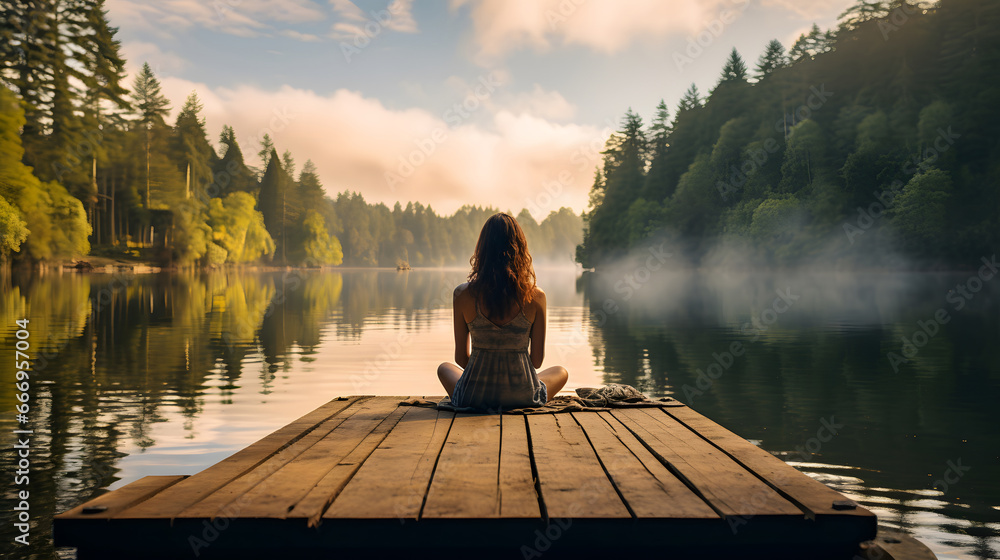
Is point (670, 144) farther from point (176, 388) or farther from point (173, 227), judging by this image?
point (176, 388)

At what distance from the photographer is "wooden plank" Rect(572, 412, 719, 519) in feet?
12.1

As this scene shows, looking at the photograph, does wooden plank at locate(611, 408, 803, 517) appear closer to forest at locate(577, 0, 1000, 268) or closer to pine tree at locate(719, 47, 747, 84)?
forest at locate(577, 0, 1000, 268)

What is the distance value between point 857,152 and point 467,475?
6809 centimetres

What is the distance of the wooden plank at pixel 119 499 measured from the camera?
363cm

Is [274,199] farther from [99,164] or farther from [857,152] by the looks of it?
[857,152]

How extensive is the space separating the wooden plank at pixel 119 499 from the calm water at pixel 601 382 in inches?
45.7

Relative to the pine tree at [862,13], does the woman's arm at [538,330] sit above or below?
below

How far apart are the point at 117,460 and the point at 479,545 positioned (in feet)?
16.7

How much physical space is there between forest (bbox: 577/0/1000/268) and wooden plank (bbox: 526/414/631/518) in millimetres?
61087

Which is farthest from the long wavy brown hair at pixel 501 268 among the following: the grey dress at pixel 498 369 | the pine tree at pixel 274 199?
the pine tree at pixel 274 199

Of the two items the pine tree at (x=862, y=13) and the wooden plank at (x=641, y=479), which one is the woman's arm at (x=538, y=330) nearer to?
the wooden plank at (x=641, y=479)

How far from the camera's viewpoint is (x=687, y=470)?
4.45 m

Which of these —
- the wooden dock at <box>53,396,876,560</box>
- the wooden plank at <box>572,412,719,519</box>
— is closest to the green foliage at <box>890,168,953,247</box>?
the wooden plank at <box>572,412,719,519</box>

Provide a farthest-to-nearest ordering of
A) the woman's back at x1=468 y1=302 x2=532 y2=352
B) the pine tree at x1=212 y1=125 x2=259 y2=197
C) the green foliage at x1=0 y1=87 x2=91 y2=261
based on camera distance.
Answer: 1. the pine tree at x1=212 y1=125 x2=259 y2=197
2. the green foliage at x1=0 y1=87 x2=91 y2=261
3. the woman's back at x1=468 y1=302 x2=532 y2=352
